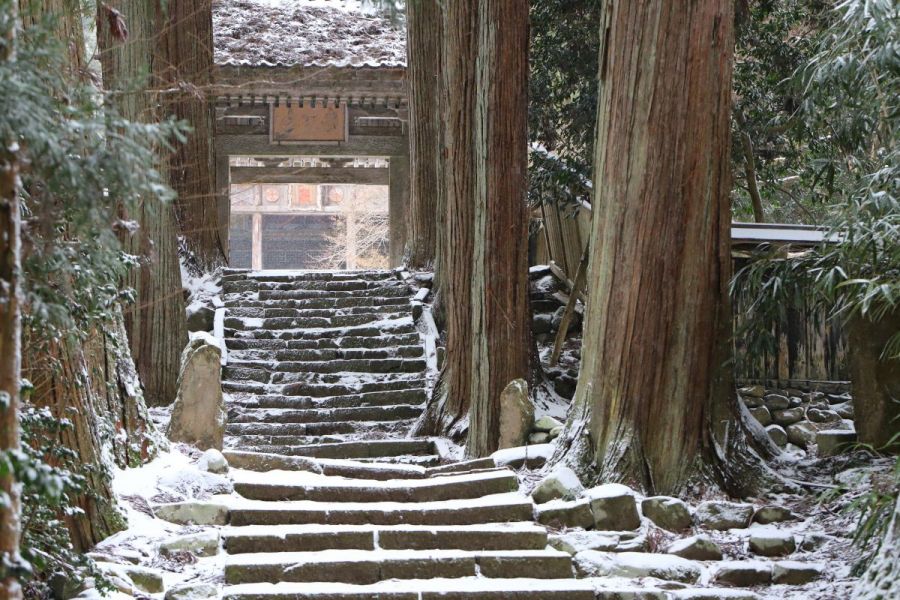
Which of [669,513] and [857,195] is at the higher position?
[857,195]

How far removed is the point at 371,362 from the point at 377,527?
273 inches

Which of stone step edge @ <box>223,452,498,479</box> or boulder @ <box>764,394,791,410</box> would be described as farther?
boulder @ <box>764,394,791,410</box>

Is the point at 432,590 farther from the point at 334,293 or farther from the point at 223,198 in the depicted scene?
the point at 223,198

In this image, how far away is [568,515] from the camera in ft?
22.1

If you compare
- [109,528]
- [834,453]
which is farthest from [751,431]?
[109,528]

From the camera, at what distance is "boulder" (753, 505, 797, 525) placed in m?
6.75

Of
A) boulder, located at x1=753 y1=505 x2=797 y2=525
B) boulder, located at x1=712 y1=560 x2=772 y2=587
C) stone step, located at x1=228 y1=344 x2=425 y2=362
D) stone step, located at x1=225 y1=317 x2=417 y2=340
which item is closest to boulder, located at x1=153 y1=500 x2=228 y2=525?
boulder, located at x1=712 y1=560 x2=772 y2=587

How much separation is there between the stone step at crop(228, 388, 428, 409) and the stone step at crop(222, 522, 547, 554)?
5.92 m

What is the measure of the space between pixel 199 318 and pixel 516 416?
22.0 feet

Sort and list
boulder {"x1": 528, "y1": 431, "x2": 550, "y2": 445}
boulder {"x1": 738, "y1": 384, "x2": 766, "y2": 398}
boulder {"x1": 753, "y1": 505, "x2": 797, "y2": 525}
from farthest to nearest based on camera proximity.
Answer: boulder {"x1": 738, "y1": 384, "x2": 766, "y2": 398} → boulder {"x1": 528, "y1": 431, "x2": 550, "y2": 445} → boulder {"x1": 753, "y1": 505, "x2": 797, "y2": 525}

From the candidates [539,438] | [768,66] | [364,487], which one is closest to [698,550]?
[364,487]

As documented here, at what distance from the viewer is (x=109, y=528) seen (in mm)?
5895

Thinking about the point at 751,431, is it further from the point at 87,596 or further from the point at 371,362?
the point at 371,362

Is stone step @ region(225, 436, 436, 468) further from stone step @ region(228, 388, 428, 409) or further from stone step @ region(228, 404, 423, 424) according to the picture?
stone step @ region(228, 388, 428, 409)
